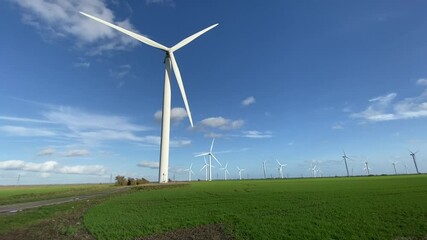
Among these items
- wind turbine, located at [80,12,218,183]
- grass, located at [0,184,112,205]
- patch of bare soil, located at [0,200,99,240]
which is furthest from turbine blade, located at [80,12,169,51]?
patch of bare soil, located at [0,200,99,240]

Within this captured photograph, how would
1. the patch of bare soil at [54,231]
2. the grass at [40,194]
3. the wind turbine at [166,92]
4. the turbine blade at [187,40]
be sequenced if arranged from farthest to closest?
the turbine blade at [187,40], the wind turbine at [166,92], the grass at [40,194], the patch of bare soil at [54,231]

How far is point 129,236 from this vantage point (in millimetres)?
19562

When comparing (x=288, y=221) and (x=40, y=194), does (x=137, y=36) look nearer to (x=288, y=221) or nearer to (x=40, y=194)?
(x=40, y=194)

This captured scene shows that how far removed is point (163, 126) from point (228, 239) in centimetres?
5971

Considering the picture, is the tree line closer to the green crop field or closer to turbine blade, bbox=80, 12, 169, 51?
turbine blade, bbox=80, 12, 169, 51

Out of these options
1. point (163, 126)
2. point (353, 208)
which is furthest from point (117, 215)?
point (163, 126)

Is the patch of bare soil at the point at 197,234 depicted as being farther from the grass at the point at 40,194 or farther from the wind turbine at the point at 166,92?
the wind turbine at the point at 166,92

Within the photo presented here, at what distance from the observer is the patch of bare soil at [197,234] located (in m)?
19.0

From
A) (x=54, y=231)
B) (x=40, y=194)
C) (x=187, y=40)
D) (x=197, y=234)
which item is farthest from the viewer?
(x=187, y=40)

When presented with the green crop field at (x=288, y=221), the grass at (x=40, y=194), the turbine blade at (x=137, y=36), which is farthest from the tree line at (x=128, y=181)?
the green crop field at (x=288, y=221)

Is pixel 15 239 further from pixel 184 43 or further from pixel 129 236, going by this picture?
pixel 184 43

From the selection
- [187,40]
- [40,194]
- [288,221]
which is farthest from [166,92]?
[288,221]

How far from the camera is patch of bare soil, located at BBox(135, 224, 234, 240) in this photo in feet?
62.4

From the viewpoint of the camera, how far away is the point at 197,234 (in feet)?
64.7
